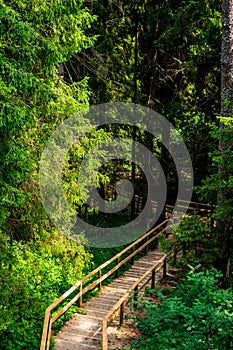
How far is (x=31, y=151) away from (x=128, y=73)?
329 inches

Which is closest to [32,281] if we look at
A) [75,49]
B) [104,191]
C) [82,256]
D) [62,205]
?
[82,256]

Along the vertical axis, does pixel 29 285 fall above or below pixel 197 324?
below

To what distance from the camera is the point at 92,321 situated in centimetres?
930

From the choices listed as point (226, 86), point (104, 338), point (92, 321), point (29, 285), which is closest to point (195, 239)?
point (104, 338)

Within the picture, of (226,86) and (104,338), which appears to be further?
(226,86)

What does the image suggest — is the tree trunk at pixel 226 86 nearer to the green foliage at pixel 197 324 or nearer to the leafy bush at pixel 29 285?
the green foliage at pixel 197 324

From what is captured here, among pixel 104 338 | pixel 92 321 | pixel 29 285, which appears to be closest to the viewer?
pixel 104 338

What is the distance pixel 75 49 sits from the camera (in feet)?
28.5

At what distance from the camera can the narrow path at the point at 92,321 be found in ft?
26.8

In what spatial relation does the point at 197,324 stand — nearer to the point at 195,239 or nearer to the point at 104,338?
the point at 104,338

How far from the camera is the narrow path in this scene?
8.16 meters

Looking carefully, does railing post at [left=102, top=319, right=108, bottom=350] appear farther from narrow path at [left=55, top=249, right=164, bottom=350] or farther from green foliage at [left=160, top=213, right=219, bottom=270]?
green foliage at [left=160, top=213, right=219, bottom=270]

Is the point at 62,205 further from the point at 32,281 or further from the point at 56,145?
the point at 32,281

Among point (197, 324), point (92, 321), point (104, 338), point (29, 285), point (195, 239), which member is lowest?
point (92, 321)
